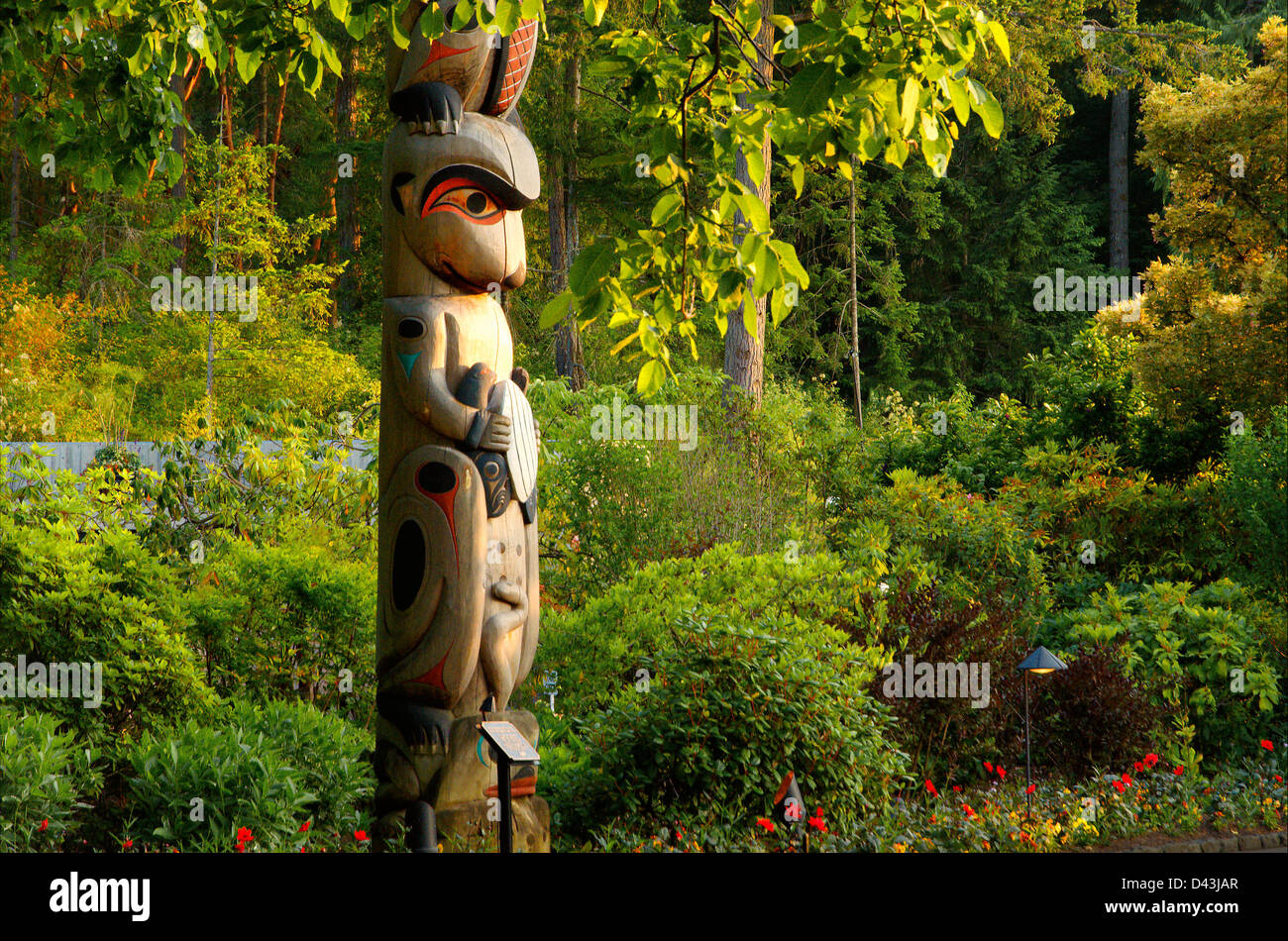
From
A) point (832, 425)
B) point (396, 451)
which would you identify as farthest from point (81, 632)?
point (832, 425)

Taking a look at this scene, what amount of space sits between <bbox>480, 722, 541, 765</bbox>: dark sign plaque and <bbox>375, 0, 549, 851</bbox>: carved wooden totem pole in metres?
1.32

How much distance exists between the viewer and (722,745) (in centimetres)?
605

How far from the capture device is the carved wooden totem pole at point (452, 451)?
5.67 m

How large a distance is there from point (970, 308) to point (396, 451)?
26295mm

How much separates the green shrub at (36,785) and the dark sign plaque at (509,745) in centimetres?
222

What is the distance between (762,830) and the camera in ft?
19.9

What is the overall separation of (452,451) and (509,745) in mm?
1943

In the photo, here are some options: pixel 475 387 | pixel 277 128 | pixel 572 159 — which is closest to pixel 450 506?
pixel 475 387

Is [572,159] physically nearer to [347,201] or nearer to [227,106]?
[347,201]

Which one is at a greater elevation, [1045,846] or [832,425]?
[832,425]

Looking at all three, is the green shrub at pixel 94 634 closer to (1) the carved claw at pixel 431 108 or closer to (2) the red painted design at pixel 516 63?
(1) the carved claw at pixel 431 108

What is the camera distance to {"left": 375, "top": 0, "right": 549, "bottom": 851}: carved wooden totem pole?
567 centimetres

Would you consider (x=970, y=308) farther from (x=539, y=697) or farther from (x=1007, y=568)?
(x=539, y=697)
